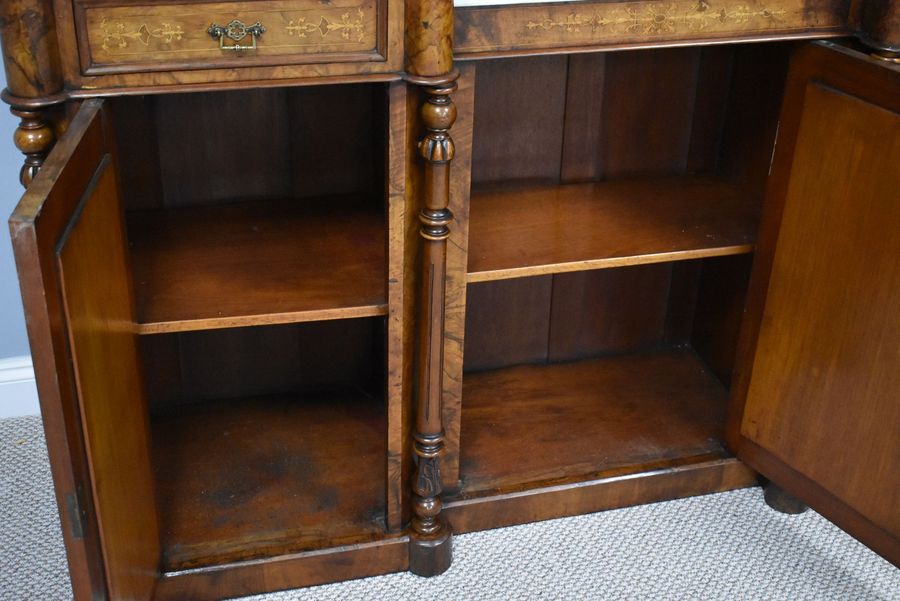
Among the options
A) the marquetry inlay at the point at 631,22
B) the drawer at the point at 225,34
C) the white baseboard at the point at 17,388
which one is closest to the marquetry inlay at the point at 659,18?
the marquetry inlay at the point at 631,22

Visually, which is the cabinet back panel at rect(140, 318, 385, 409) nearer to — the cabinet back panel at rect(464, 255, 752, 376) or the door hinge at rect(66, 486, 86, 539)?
the cabinet back panel at rect(464, 255, 752, 376)

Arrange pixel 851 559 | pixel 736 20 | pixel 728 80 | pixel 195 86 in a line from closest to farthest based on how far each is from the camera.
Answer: pixel 195 86 → pixel 736 20 → pixel 851 559 → pixel 728 80

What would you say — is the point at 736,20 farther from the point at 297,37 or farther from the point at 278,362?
the point at 278,362

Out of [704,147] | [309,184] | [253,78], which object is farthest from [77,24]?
[704,147]

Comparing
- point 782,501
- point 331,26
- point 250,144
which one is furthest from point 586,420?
point 331,26

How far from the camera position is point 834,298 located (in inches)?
59.2

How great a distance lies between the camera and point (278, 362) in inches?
74.1

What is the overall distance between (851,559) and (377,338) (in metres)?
0.86

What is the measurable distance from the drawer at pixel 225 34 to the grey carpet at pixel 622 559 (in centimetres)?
79

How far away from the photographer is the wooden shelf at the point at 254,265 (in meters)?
1.42

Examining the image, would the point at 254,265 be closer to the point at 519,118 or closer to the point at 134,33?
the point at 134,33

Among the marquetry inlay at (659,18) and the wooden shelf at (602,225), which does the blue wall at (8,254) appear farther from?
the marquetry inlay at (659,18)

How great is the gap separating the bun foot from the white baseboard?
129 cm

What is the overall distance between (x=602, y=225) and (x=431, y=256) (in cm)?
38
